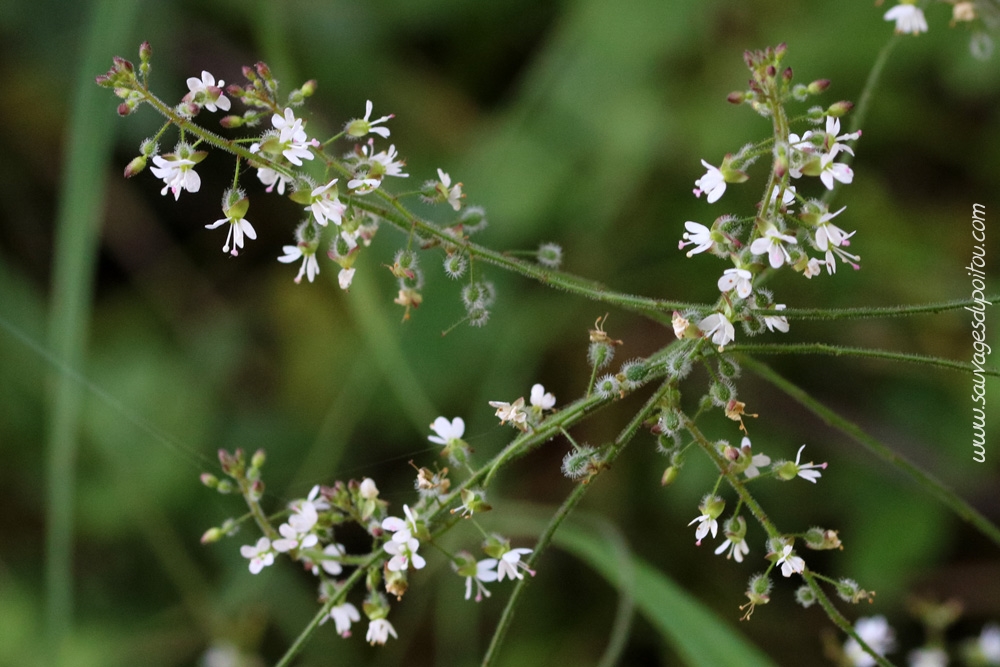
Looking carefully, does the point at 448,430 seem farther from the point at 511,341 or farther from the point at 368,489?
the point at 511,341

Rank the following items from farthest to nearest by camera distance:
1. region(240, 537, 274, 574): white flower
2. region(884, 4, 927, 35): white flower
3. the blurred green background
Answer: the blurred green background
region(240, 537, 274, 574): white flower
region(884, 4, 927, 35): white flower

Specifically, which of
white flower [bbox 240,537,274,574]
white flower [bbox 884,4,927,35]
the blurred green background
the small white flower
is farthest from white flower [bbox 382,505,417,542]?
the blurred green background

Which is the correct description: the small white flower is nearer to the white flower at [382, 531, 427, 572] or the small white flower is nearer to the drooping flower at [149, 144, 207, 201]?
the white flower at [382, 531, 427, 572]

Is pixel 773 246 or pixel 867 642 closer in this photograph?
pixel 773 246

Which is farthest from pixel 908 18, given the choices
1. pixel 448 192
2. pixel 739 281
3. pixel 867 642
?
pixel 867 642

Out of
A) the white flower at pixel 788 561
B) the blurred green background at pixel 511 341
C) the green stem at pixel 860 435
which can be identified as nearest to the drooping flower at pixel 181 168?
the green stem at pixel 860 435

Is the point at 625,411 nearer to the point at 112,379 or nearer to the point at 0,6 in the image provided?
the point at 112,379
